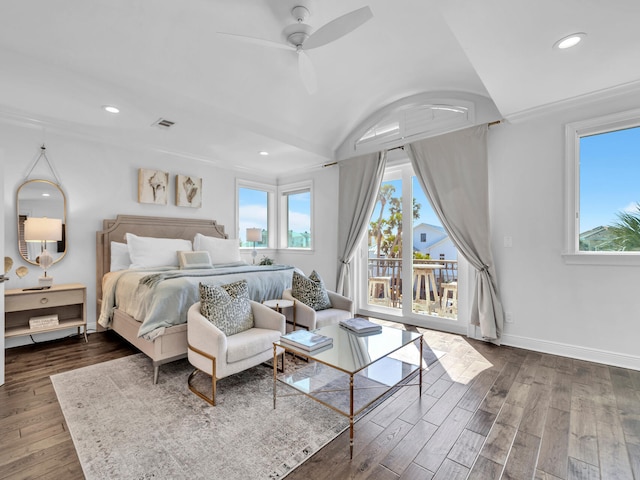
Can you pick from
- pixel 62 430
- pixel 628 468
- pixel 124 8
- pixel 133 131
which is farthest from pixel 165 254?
pixel 628 468

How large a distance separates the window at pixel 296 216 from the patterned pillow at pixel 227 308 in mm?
2973

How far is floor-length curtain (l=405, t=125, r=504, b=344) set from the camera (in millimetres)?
3410

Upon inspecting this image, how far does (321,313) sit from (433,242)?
1.91 metres

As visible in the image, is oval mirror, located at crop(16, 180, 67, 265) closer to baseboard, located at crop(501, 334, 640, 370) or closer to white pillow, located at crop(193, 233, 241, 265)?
white pillow, located at crop(193, 233, 241, 265)

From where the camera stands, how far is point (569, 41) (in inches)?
84.8

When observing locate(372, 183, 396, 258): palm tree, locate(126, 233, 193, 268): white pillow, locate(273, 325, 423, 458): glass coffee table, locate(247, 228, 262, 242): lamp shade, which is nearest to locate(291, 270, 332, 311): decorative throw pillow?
locate(273, 325, 423, 458): glass coffee table

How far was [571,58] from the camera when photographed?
2.35 meters

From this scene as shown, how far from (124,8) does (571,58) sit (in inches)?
134

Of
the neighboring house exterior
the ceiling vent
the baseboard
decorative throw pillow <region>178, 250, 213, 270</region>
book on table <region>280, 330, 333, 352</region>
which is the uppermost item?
the ceiling vent

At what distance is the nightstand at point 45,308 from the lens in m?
3.09

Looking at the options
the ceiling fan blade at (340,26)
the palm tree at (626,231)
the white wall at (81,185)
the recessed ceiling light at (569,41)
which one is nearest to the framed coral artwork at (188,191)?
the white wall at (81,185)

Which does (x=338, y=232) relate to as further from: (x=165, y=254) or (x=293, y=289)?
(x=165, y=254)

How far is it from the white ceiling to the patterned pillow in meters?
2.08

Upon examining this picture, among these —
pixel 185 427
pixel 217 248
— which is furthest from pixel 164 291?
pixel 217 248
